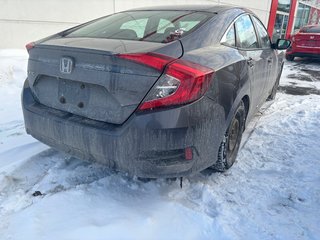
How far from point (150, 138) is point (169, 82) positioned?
39 centimetres

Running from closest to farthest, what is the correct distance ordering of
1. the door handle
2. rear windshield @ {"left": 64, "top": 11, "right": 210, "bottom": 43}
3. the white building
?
rear windshield @ {"left": 64, "top": 11, "right": 210, "bottom": 43} → the door handle → the white building

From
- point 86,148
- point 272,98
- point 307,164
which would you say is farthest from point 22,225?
point 272,98

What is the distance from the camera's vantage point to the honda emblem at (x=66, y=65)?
83.4 inches

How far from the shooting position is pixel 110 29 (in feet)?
8.78

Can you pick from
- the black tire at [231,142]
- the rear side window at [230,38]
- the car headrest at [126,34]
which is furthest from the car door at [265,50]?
the car headrest at [126,34]

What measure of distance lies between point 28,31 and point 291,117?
5.59 m

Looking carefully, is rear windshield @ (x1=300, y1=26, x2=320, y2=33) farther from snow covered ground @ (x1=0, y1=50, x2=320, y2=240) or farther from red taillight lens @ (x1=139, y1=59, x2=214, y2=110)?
red taillight lens @ (x1=139, y1=59, x2=214, y2=110)

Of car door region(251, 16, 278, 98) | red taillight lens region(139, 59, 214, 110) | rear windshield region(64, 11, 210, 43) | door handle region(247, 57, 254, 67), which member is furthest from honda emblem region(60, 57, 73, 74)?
car door region(251, 16, 278, 98)

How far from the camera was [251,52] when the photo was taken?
313 cm

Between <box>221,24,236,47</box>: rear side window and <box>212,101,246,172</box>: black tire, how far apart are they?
573 millimetres

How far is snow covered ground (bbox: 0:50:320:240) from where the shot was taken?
207 cm

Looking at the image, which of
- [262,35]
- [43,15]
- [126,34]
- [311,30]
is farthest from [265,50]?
[311,30]

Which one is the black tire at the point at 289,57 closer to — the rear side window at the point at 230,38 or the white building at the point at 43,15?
the white building at the point at 43,15

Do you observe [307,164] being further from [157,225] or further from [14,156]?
[14,156]
